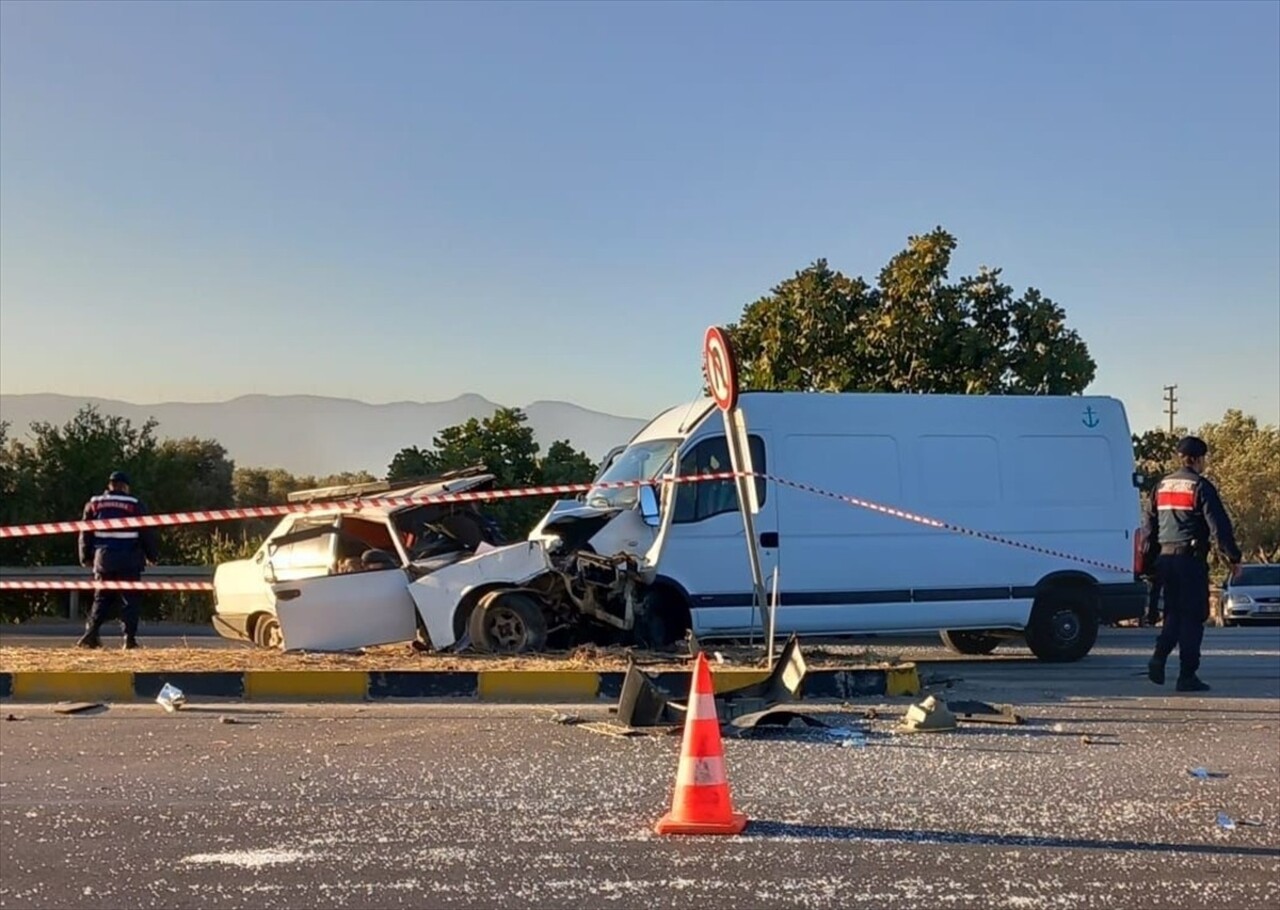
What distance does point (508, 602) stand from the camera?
10438 millimetres

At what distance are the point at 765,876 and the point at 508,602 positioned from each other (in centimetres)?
582

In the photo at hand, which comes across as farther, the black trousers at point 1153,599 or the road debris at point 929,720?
the black trousers at point 1153,599

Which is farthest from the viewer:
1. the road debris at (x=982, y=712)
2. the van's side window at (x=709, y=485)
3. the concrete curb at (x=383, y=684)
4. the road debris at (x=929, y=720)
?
the van's side window at (x=709, y=485)

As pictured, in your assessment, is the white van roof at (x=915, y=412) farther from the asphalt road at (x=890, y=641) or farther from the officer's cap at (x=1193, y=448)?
the officer's cap at (x=1193, y=448)

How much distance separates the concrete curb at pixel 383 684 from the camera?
30.5ft

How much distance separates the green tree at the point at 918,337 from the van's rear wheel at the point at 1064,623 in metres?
9.66

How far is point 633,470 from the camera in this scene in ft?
39.8

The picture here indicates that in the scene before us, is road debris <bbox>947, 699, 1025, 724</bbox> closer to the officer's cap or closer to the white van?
the officer's cap

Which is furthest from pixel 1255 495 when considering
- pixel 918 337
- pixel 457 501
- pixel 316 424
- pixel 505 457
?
pixel 316 424

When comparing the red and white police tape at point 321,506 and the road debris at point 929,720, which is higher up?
the red and white police tape at point 321,506

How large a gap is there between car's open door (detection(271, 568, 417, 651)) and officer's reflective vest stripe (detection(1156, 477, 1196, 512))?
580 cm

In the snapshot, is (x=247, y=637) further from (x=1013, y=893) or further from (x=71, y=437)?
(x=71, y=437)

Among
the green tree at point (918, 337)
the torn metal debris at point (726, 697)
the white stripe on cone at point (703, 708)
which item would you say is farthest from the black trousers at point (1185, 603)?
the green tree at point (918, 337)

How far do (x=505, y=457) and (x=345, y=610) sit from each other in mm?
13217
